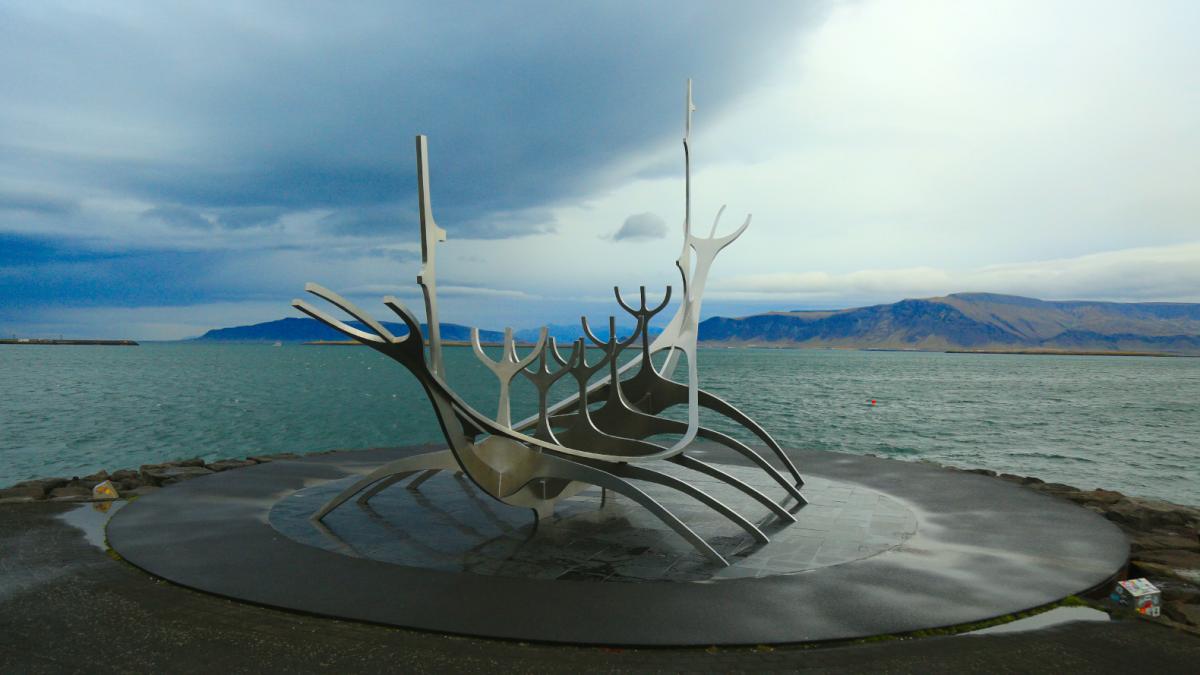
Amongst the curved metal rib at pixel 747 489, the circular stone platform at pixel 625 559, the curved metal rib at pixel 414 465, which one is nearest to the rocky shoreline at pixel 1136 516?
the circular stone platform at pixel 625 559

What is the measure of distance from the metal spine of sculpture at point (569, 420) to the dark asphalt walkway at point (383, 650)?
3044 millimetres

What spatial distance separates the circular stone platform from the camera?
7793 millimetres

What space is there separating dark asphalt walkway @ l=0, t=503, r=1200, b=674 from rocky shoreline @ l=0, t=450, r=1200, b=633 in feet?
5.27

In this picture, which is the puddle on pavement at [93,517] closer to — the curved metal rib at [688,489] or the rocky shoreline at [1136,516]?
the rocky shoreline at [1136,516]

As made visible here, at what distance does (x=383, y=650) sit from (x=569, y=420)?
23.3ft

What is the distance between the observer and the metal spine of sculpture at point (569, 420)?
998cm

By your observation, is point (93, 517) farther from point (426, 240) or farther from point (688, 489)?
point (688, 489)

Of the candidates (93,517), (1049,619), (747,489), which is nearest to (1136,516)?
(1049,619)

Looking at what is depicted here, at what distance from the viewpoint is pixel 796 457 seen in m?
19.4

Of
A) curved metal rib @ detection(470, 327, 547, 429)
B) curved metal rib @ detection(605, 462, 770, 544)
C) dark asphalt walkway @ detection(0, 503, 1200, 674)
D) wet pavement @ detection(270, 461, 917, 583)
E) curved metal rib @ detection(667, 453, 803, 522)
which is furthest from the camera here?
curved metal rib @ detection(470, 327, 547, 429)

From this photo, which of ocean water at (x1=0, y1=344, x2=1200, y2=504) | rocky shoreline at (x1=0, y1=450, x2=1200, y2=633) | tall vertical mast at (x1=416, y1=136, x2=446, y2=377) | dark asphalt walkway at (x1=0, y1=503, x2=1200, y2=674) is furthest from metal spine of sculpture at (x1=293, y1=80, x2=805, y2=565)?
ocean water at (x1=0, y1=344, x2=1200, y2=504)

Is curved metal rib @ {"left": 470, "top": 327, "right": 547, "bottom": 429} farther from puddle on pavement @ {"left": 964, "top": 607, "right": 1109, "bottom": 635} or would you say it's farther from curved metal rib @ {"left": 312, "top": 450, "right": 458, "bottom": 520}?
puddle on pavement @ {"left": 964, "top": 607, "right": 1109, "bottom": 635}

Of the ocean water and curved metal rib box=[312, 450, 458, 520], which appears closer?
curved metal rib box=[312, 450, 458, 520]

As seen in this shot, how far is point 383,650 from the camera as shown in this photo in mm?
6938
